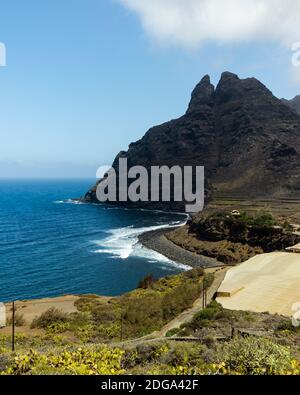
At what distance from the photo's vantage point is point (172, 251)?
7438cm

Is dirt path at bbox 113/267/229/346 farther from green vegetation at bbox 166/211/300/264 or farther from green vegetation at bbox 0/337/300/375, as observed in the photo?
green vegetation at bbox 166/211/300/264

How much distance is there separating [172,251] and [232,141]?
98.0 meters

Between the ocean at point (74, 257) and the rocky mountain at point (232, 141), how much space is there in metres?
35.5

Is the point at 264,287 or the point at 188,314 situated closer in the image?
the point at 188,314

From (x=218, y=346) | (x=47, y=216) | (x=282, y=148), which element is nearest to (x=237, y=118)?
(x=282, y=148)

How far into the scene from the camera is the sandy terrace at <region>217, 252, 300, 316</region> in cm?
2798

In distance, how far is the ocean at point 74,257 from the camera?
51.7 m

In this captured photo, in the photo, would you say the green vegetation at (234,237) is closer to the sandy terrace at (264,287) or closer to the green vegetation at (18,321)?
the sandy terrace at (264,287)

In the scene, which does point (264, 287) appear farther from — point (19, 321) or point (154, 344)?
point (154, 344)

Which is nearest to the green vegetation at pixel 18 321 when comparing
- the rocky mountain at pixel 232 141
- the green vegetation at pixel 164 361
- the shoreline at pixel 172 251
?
the green vegetation at pixel 164 361

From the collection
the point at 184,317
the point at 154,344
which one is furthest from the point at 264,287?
the point at 154,344

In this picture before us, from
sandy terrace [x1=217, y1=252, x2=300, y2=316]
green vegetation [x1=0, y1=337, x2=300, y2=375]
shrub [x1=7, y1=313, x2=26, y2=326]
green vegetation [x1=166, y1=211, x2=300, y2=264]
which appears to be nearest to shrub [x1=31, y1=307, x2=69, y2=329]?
shrub [x1=7, y1=313, x2=26, y2=326]

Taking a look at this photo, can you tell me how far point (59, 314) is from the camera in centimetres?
3033
